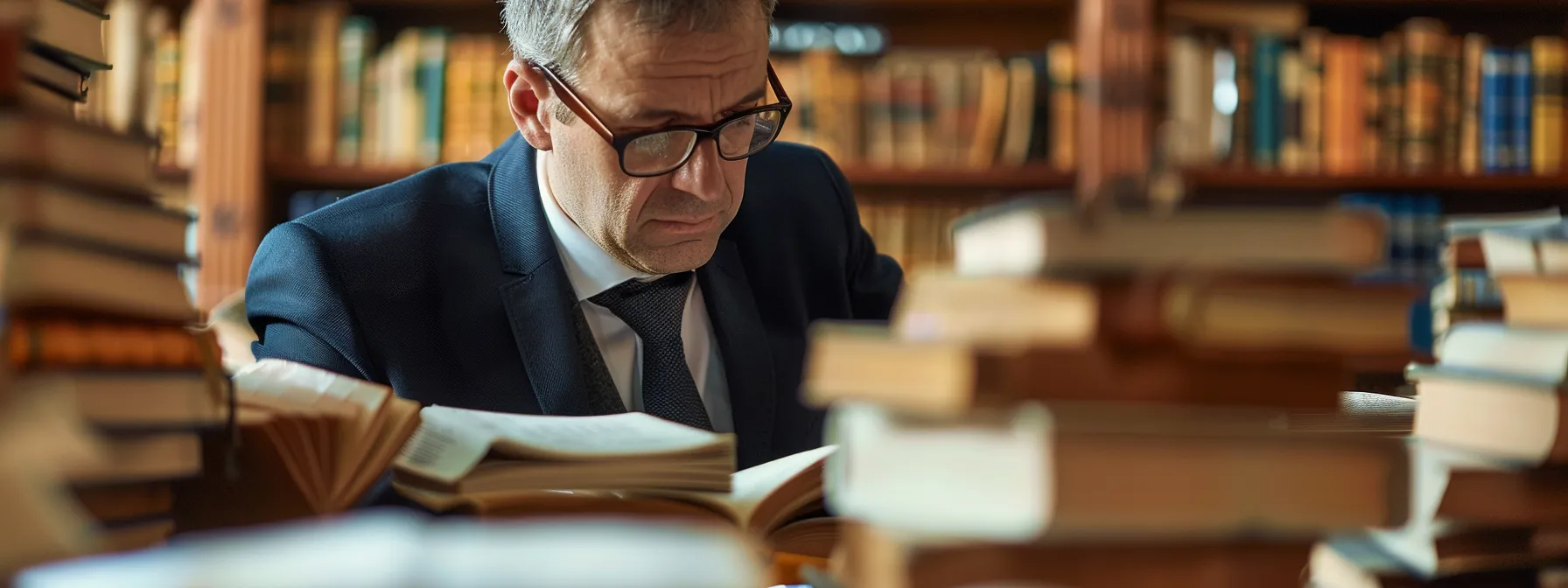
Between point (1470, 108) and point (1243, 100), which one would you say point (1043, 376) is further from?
point (1470, 108)

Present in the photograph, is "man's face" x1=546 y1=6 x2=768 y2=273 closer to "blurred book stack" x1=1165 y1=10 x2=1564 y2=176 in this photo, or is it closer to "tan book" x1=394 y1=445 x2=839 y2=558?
"tan book" x1=394 y1=445 x2=839 y2=558

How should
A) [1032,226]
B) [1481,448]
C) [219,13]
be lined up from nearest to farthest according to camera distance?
[1032,226] < [1481,448] < [219,13]

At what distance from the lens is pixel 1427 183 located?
9.52 ft

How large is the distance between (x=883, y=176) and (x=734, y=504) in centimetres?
208

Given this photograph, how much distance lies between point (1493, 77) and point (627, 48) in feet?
7.63

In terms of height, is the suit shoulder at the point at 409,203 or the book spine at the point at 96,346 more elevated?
the suit shoulder at the point at 409,203

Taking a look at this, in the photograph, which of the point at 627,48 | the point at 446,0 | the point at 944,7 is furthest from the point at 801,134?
the point at 627,48

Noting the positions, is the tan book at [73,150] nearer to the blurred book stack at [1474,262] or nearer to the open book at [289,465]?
the open book at [289,465]

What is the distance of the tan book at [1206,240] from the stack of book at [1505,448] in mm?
158

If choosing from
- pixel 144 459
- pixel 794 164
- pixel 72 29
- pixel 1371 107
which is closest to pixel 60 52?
pixel 72 29

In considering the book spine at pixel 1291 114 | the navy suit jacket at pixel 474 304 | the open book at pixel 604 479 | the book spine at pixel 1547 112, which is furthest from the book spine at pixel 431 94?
the book spine at pixel 1547 112

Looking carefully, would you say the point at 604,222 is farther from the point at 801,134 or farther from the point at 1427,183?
the point at 1427,183

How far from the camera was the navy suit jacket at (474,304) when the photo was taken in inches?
57.1

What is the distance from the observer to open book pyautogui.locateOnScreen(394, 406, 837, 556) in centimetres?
77
